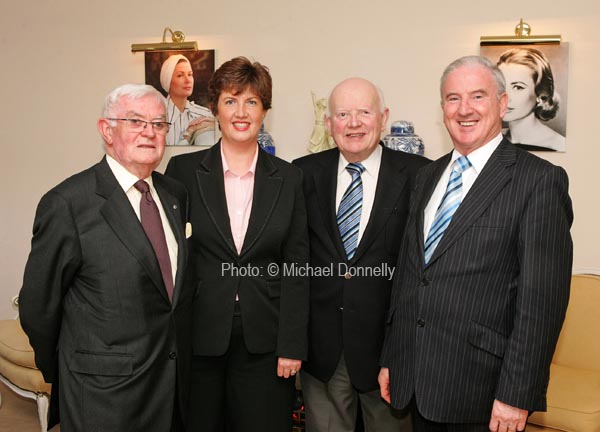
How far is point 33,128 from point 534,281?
394 centimetres

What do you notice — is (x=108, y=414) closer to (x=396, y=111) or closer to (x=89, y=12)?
(x=396, y=111)

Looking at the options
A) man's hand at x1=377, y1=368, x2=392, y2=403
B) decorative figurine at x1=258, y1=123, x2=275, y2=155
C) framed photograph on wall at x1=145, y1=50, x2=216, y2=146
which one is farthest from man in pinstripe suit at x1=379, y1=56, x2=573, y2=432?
framed photograph on wall at x1=145, y1=50, x2=216, y2=146

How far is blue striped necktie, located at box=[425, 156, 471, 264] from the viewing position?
6.39 feet

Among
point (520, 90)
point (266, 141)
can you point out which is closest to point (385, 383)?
point (266, 141)

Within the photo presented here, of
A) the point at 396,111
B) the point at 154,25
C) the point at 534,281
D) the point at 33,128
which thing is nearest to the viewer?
the point at 534,281

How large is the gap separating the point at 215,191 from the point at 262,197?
0.63 feet

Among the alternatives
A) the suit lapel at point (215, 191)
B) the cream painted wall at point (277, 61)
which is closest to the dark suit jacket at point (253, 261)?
the suit lapel at point (215, 191)

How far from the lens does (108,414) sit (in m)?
1.83

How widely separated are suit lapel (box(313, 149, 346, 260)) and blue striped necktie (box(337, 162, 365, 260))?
2cm

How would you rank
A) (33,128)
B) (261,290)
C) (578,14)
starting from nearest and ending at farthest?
(261,290)
(578,14)
(33,128)

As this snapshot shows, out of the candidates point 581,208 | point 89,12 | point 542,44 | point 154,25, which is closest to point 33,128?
point 89,12

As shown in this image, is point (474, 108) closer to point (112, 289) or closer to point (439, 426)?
point (439, 426)

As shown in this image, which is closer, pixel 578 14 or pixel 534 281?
pixel 534 281

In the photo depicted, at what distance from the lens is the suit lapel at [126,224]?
1.83 meters
